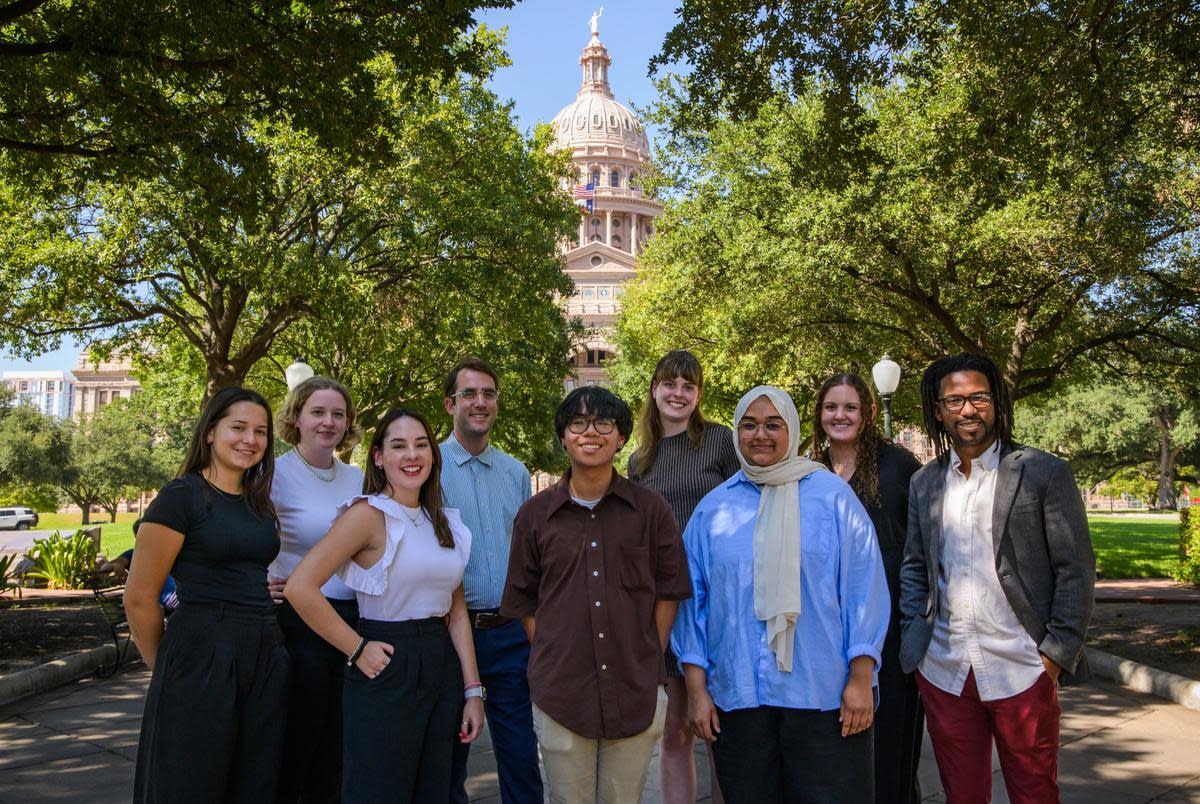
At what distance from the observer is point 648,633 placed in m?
3.23

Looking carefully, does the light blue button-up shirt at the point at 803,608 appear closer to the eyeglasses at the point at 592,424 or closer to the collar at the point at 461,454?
the eyeglasses at the point at 592,424

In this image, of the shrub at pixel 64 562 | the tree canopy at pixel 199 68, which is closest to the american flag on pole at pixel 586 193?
the shrub at pixel 64 562

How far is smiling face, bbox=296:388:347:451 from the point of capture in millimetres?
4164

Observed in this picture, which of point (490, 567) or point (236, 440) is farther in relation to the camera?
point (490, 567)

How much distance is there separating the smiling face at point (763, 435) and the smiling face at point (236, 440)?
180cm

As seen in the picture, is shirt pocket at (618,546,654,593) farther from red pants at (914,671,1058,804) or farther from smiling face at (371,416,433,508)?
red pants at (914,671,1058,804)

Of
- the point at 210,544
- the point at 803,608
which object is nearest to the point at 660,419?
the point at 803,608

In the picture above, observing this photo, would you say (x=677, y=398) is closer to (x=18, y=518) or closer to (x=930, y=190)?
(x=930, y=190)

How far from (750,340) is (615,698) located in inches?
648

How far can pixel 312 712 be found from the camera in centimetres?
388

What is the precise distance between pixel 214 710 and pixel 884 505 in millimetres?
2775

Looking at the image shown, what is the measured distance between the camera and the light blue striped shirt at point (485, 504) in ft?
13.5

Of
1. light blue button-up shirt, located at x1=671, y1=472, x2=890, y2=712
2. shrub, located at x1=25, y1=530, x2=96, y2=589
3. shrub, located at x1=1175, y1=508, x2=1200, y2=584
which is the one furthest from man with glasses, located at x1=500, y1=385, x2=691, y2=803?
shrub, located at x1=1175, y1=508, x2=1200, y2=584

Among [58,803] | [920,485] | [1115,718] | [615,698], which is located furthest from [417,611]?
[1115,718]
